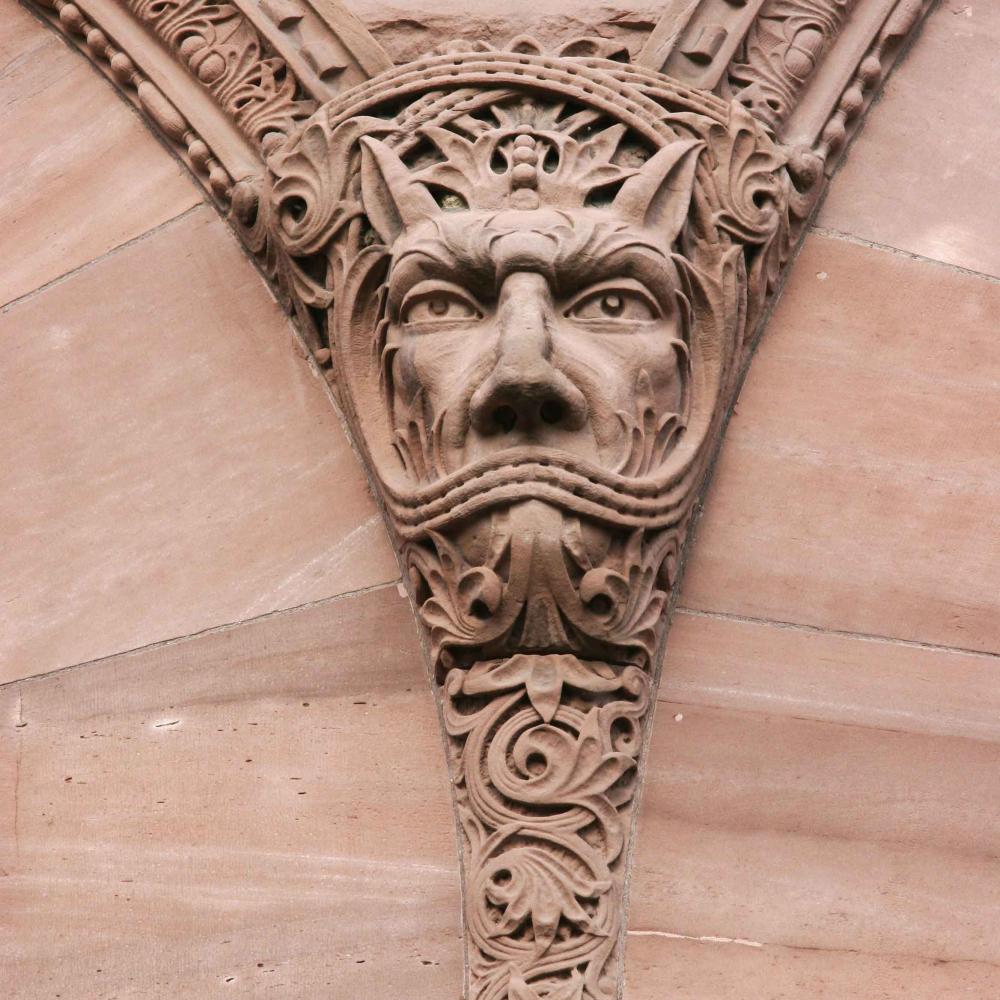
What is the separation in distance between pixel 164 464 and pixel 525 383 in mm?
→ 836

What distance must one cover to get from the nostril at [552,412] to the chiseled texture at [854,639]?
423 millimetres

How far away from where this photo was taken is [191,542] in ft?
12.4

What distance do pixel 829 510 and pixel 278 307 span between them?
3.92 feet

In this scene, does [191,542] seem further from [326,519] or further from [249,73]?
[249,73]

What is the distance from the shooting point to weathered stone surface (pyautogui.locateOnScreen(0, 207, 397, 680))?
3723mm

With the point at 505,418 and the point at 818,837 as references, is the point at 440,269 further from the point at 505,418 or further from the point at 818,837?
the point at 818,837

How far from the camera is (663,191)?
3.77 m

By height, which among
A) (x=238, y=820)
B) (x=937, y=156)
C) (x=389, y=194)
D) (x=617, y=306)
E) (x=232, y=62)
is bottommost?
(x=937, y=156)

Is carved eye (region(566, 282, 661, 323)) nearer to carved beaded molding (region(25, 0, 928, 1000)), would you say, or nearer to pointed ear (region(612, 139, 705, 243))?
carved beaded molding (region(25, 0, 928, 1000))

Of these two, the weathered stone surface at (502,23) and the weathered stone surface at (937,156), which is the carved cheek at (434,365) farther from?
the weathered stone surface at (937,156)

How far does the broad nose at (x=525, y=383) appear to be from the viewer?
344cm

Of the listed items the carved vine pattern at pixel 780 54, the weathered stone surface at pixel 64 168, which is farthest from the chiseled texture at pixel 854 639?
the weathered stone surface at pixel 64 168

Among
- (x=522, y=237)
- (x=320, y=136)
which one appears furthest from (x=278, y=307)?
(x=522, y=237)

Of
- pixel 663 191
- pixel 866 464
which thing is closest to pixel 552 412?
pixel 663 191
